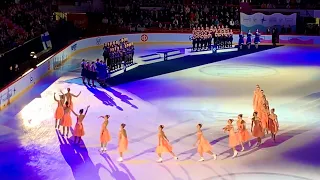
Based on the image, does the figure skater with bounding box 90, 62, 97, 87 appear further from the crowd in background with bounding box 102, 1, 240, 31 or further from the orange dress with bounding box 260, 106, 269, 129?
the crowd in background with bounding box 102, 1, 240, 31

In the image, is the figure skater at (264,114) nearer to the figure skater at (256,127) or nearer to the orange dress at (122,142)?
the figure skater at (256,127)

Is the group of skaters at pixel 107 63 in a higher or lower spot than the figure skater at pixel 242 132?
higher

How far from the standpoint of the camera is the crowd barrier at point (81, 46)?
69.8ft

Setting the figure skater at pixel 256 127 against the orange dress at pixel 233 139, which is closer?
the orange dress at pixel 233 139

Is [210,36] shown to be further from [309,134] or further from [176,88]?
[309,134]

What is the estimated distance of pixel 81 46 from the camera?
112 ft

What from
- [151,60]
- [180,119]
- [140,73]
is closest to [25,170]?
[180,119]

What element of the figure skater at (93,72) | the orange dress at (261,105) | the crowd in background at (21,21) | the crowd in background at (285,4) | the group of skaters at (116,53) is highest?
the crowd in background at (285,4)

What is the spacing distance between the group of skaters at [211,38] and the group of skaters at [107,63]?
5901 millimetres

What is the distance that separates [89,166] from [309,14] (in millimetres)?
28451

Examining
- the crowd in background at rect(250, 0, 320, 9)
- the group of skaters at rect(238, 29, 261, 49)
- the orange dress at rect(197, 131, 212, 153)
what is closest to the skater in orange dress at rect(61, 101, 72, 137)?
the orange dress at rect(197, 131, 212, 153)

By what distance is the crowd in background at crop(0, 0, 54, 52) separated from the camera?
2822cm

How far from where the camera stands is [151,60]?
30.7 metres

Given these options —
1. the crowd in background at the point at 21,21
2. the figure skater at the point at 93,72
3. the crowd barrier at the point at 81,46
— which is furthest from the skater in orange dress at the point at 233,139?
the crowd in background at the point at 21,21
